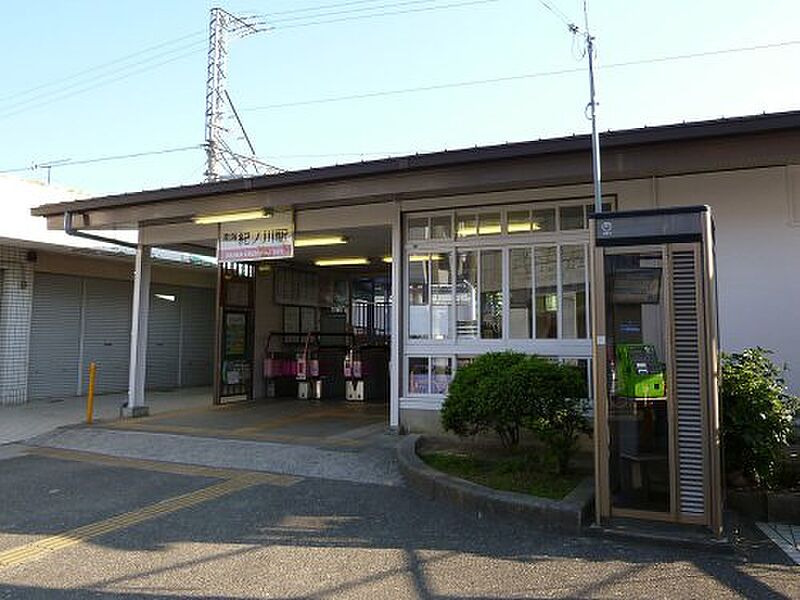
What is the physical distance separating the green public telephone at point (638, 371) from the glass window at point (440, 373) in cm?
399

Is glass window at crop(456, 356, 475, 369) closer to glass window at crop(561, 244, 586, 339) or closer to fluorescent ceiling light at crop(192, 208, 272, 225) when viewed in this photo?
glass window at crop(561, 244, 586, 339)

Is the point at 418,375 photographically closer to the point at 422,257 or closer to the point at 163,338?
the point at 422,257

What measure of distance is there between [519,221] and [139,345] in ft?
24.9

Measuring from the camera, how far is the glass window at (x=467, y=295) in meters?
9.62

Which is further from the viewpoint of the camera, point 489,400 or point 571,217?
point 571,217

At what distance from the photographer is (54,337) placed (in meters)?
15.7

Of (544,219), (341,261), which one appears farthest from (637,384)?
(341,261)

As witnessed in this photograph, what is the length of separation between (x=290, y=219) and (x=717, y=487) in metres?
7.67

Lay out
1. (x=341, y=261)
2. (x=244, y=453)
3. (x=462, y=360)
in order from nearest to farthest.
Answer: (x=244, y=453), (x=462, y=360), (x=341, y=261)

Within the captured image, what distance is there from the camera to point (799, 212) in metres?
7.80

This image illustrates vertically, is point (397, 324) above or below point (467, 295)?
below

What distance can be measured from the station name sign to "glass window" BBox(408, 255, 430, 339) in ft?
7.03

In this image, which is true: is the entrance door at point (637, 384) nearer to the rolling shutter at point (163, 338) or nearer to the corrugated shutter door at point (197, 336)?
the rolling shutter at point (163, 338)

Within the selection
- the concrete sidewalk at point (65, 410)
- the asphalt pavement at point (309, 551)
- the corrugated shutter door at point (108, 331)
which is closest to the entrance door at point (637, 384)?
the asphalt pavement at point (309, 551)
